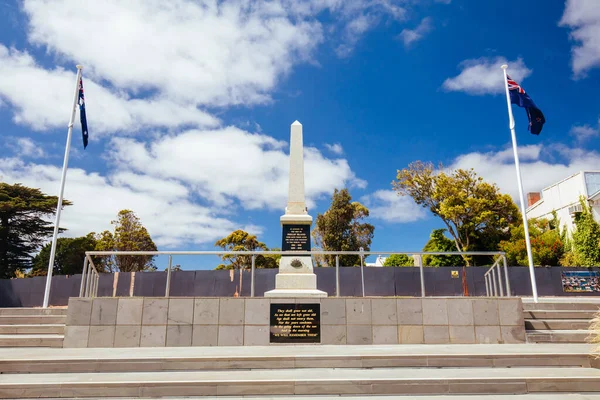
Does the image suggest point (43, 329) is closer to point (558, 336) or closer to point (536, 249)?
point (558, 336)

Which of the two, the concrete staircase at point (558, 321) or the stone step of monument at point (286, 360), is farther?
the concrete staircase at point (558, 321)

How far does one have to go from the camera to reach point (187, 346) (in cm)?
927

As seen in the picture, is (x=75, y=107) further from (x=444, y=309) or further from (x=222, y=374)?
(x=444, y=309)

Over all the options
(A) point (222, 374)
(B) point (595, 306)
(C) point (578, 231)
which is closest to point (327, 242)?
(C) point (578, 231)

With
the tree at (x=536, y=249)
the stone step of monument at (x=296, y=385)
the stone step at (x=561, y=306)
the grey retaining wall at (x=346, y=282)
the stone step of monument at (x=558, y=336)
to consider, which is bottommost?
the stone step of monument at (x=296, y=385)

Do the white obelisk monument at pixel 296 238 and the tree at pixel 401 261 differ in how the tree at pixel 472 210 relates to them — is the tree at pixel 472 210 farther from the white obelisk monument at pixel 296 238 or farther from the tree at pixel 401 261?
the white obelisk monument at pixel 296 238

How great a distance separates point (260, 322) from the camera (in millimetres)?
9398

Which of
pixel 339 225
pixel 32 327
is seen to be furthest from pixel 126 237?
pixel 32 327

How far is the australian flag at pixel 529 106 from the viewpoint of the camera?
14844 mm

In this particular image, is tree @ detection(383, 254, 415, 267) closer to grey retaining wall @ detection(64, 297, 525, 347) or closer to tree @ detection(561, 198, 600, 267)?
tree @ detection(561, 198, 600, 267)

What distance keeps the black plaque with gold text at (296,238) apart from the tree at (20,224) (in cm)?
3539

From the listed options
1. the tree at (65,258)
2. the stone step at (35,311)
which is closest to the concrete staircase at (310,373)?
the stone step at (35,311)

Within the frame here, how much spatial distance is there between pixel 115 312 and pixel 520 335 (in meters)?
9.57

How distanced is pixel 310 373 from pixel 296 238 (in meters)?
4.91
